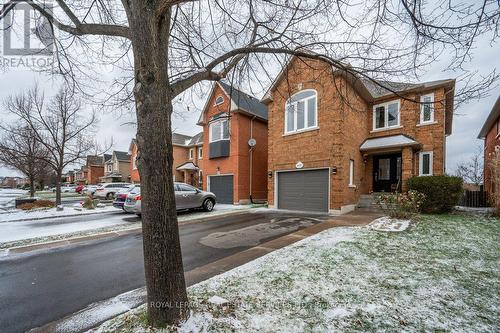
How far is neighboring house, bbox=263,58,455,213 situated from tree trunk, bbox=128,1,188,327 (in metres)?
8.99

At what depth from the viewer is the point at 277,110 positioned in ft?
47.5

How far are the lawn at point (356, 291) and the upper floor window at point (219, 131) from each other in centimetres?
1298

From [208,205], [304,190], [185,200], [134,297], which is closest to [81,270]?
[134,297]

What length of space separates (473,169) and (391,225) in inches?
1236

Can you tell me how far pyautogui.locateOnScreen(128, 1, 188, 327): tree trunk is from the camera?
8.07 ft

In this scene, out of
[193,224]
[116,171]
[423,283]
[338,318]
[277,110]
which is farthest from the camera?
[116,171]

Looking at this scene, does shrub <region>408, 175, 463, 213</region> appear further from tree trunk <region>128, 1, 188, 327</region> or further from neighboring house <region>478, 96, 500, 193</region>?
tree trunk <region>128, 1, 188, 327</region>

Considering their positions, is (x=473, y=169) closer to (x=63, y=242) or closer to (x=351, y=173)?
(x=351, y=173)

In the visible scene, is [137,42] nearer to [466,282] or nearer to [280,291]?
[280,291]

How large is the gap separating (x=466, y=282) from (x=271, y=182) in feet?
36.4

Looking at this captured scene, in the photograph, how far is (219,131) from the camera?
18078 millimetres

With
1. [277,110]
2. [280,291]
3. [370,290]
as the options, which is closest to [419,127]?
[277,110]

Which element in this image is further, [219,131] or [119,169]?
[119,169]

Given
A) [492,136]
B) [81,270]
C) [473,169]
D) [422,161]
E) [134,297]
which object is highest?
[492,136]
